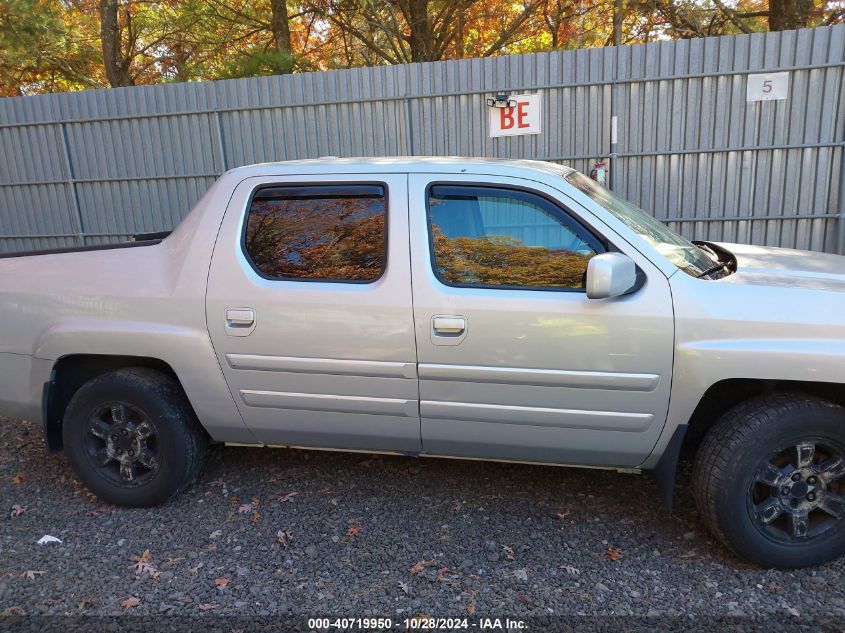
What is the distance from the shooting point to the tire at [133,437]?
10.8 ft

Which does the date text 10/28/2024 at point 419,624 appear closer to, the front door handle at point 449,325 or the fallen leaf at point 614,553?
the fallen leaf at point 614,553

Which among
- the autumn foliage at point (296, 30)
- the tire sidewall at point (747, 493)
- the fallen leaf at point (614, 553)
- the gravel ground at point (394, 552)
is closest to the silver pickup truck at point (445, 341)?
the tire sidewall at point (747, 493)

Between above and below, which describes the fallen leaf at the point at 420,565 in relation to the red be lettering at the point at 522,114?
below

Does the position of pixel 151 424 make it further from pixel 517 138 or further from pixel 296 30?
pixel 296 30

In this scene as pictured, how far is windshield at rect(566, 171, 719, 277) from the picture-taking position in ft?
9.51

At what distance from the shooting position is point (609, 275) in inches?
98.1

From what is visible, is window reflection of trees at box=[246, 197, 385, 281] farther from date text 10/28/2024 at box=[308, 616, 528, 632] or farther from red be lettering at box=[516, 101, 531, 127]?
red be lettering at box=[516, 101, 531, 127]

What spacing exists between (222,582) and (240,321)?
4.19ft

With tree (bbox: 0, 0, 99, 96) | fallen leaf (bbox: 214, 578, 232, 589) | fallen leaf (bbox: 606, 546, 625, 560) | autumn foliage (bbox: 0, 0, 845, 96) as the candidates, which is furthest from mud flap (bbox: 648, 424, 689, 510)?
tree (bbox: 0, 0, 99, 96)

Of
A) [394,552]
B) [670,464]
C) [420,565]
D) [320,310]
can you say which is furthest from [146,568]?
[670,464]

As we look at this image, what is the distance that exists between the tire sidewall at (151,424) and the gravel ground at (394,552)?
0.44 feet

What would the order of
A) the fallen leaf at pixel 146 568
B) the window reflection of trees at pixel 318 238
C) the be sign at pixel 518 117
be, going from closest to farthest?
the fallen leaf at pixel 146 568 → the window reflection of trees at pixel 318 238 → the be sign at pixel 518 117

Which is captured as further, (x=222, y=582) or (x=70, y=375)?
(x=70, y=375)

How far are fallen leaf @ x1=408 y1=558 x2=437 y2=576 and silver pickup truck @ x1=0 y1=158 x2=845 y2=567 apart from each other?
537 millimetres
